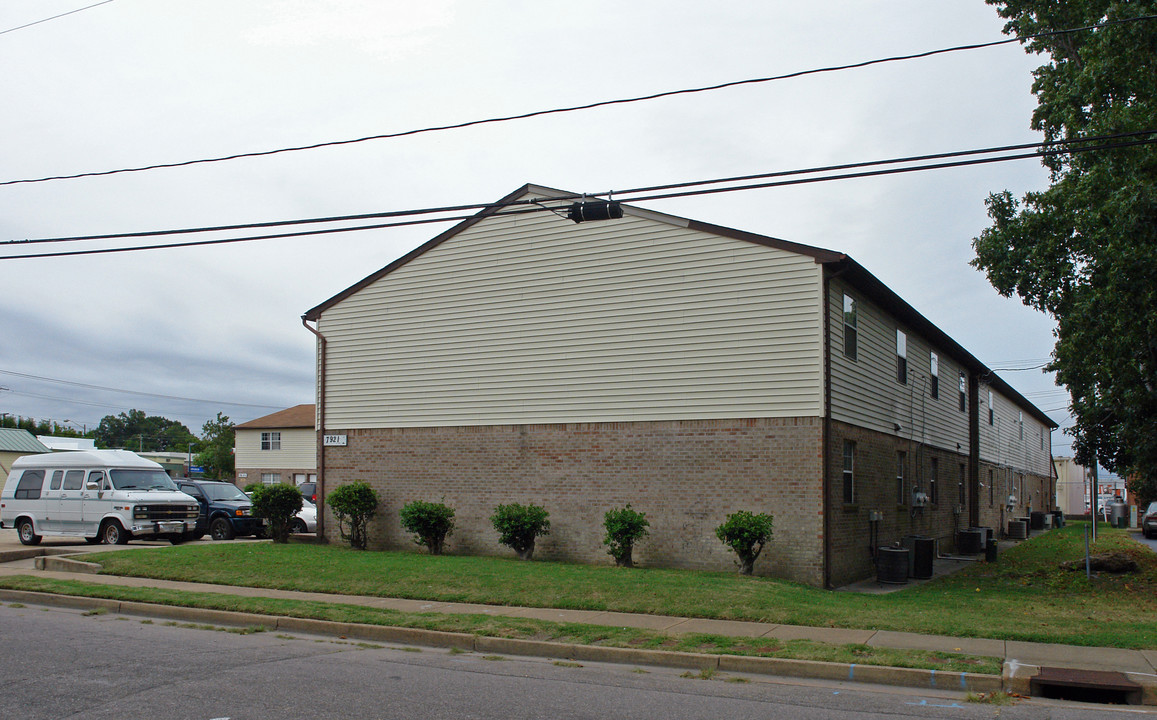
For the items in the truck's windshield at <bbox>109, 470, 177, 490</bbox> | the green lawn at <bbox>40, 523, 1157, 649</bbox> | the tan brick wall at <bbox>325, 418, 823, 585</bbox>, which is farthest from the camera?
the truck's windshield at <bbox>109, 470, 177, 490</bbox>

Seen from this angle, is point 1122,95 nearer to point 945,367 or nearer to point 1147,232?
point 1147,232

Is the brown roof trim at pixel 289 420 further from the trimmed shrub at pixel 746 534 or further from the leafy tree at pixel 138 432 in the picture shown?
the leafy tree at pixel 138 432

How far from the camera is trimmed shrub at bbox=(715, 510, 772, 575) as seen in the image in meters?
16.5

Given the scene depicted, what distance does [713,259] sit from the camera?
18.4 m

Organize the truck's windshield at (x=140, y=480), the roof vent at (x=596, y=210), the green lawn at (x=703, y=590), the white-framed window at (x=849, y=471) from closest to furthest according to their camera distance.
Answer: the green lawn at (x=703, y=590)
the roof vent at (x=596, y=210)
the white-framed window at (x=849, y=471)
the truck's windshield at (x=140, y=480)

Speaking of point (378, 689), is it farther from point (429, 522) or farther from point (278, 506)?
point (278, 506)

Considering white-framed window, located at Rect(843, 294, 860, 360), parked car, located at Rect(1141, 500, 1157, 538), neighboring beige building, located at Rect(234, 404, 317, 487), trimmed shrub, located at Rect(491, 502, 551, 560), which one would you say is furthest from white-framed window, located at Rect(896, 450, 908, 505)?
neighboring beige building, located at Rect(234, 404, 317, 487)

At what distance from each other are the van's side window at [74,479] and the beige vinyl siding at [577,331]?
6.76m

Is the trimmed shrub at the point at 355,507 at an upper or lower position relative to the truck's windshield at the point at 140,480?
lower

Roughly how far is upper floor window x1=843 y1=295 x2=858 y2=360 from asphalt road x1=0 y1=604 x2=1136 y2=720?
34.2 ft

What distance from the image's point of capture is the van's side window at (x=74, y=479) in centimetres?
2361

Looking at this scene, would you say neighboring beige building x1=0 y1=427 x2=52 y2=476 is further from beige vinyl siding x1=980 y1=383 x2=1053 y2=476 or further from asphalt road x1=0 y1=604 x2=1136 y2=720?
beige vinyl siding x1=980 y1=383 x2=1053 y2=476

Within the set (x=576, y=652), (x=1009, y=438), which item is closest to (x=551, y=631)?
(x=576, y=652)

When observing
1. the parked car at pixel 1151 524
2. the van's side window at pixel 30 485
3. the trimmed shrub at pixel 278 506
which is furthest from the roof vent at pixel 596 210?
the parked car at pixel 1151 524
